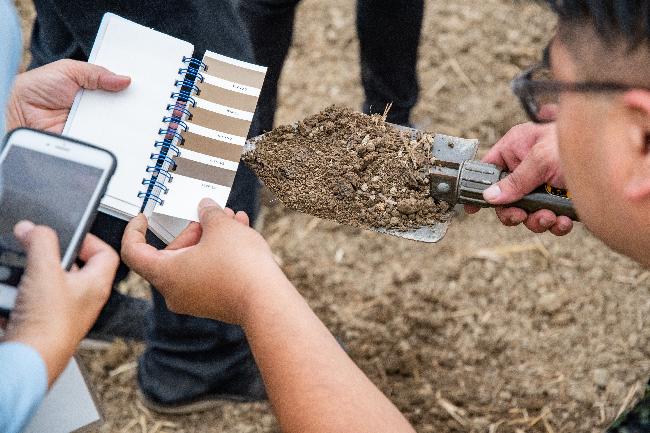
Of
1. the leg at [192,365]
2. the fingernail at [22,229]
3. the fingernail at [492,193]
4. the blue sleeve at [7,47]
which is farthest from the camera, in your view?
the leg at [192,365]

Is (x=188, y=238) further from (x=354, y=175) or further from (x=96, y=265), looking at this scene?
(x=354, y=175)

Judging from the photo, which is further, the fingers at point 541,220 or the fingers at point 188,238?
the fingers at point 541,220

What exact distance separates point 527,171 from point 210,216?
1.79 ft

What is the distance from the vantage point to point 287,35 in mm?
1883

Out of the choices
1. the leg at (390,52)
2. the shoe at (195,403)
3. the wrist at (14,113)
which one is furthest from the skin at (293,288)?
the shoe at (195,403)

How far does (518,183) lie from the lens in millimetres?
1275

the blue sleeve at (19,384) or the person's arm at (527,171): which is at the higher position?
the person's arm at (527,171)

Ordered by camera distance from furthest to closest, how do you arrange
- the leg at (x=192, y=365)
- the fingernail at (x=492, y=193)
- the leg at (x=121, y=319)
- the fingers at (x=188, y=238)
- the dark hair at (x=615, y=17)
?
1. the leg at (x=121, y=319)
2. the leg at (x=192, y=365)
3. the fingernail at (x=492, y=193)
4. the fingers at (x=188, y=238)
5. the dark hair at (x=615, y=17)

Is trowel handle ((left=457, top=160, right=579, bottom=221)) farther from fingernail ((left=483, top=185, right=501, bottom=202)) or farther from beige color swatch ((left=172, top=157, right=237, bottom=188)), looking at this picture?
beige color swatch ((left=172, top=157, right=237, bottom=188))

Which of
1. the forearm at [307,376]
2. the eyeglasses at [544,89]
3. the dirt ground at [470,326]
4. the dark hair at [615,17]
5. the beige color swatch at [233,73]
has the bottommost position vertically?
the dirt ground at [470,326]

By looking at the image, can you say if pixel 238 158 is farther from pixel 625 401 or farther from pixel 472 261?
pixel 625 401

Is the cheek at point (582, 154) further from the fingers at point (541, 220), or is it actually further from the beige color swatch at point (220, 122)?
the beige color swatch at point (220, 122)

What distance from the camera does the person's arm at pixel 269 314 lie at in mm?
993

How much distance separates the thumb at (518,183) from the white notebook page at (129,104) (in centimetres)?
60
